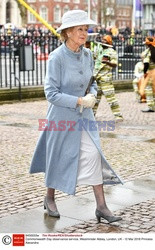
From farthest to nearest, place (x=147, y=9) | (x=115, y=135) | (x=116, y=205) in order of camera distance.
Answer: (x=147, y=9), (x=115, y=135), (x=116, y=205)

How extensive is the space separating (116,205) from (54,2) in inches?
3693

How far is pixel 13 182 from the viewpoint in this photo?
23.7ft

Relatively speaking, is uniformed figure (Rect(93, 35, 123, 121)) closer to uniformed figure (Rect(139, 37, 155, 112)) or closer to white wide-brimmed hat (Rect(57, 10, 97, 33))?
uniformed figure (Rect(139, 37, 155, 112))

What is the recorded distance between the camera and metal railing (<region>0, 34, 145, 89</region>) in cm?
1648

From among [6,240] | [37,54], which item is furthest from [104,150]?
[37,54]

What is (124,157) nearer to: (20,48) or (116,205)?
(116,205)

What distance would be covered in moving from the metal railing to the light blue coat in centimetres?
Answer: 1055

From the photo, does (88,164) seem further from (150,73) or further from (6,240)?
(150,73)

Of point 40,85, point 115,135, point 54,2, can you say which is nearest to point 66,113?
point 115,135

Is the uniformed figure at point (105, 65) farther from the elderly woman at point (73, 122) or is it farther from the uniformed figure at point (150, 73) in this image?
the elderly woman at point (73, 122)

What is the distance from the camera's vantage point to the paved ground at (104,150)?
5824 millimetres

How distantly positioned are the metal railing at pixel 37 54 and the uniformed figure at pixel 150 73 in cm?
370

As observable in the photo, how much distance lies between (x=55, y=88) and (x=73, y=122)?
0.33 metres

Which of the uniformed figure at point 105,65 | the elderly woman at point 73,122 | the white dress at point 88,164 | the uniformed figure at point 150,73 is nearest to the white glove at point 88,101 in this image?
the elderly woman at point 73,122
